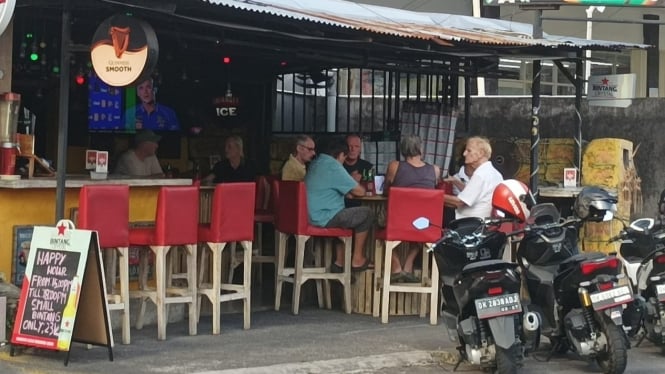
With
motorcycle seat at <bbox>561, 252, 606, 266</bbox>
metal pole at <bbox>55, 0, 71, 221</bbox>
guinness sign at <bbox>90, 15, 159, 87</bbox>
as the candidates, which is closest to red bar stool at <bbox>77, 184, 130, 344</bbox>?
metal pole at <bbox>55, 0, 71, 221</bbox>

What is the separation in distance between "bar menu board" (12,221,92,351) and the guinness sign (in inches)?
45.2

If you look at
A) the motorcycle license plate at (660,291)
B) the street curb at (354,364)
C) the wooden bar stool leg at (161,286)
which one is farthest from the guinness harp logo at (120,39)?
the motorcycle license plate at (660,291)

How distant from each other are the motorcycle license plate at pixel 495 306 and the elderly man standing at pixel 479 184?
2.05m

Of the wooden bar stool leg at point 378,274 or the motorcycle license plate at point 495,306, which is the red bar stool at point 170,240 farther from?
the motorcycle license plate at point 495,306

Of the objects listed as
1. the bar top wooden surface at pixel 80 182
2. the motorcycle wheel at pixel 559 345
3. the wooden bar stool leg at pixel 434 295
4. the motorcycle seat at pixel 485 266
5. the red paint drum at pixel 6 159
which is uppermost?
the red paint drum at pixel 6 159

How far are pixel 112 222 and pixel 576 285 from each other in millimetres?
3567

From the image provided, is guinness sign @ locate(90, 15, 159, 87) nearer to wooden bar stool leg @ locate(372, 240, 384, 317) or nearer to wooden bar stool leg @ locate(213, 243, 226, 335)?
wooden bar stool leg @ locate(213, 243, 226, 335)

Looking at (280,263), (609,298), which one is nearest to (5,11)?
(280,263)

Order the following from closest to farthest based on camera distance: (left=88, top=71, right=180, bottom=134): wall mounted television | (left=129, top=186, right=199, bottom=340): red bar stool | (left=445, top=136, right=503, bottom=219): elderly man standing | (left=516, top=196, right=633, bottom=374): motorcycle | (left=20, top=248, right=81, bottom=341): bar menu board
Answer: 1. (left=20, top=248, right=81, bottom=341): bar menu board
2. (left=516, top=196, right=633, bottom=374): motorcycle
3. (left=129, top=186, right=199, bottom=340): red bar stool
4. (left=445, top=136, right=503, bottom=219): elderly man standing
5. (left=88, top=71, right=180, bottom=134): wall mounted television

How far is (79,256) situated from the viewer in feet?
23.9

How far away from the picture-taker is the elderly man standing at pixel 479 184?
29.7ft

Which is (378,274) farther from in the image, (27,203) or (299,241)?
(27,203)

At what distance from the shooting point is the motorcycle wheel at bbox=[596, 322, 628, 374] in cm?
738

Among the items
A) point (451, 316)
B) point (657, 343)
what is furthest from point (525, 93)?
point (451, 316)
